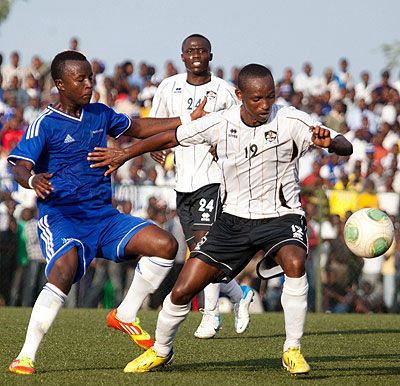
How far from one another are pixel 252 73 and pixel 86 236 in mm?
1780

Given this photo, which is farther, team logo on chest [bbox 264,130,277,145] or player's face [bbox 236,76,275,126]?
team logo on chest [bbox 264,130,277,145]

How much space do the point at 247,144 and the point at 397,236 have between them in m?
8.56

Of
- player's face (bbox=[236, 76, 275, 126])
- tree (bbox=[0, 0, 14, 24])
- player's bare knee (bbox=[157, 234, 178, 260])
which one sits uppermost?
tree (bbox=[0, 0, 14, 24])

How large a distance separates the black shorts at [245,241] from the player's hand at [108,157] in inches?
35.3

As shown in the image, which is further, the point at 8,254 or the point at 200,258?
the point at 8,254

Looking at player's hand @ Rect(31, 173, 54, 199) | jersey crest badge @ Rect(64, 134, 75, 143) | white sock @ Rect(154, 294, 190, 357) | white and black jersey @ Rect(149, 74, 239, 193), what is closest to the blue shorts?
player's hand @ Rect(31, 173, 54, 199)

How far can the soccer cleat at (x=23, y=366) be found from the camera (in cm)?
566

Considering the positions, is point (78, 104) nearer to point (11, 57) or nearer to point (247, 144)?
point (247, 144)

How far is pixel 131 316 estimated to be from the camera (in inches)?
262

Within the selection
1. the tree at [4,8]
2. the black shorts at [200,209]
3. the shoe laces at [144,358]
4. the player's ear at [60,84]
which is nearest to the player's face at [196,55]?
the black shorts at [200,209]

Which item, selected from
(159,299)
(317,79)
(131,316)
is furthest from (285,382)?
(317,79)

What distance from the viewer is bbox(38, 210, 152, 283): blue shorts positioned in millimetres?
6117

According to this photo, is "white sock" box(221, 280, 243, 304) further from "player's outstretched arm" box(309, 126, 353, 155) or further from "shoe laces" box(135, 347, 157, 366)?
"player's outstretched arm" box(309, 126, 353, 155)

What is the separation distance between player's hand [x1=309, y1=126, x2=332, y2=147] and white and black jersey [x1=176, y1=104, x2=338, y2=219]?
0.88 ft
